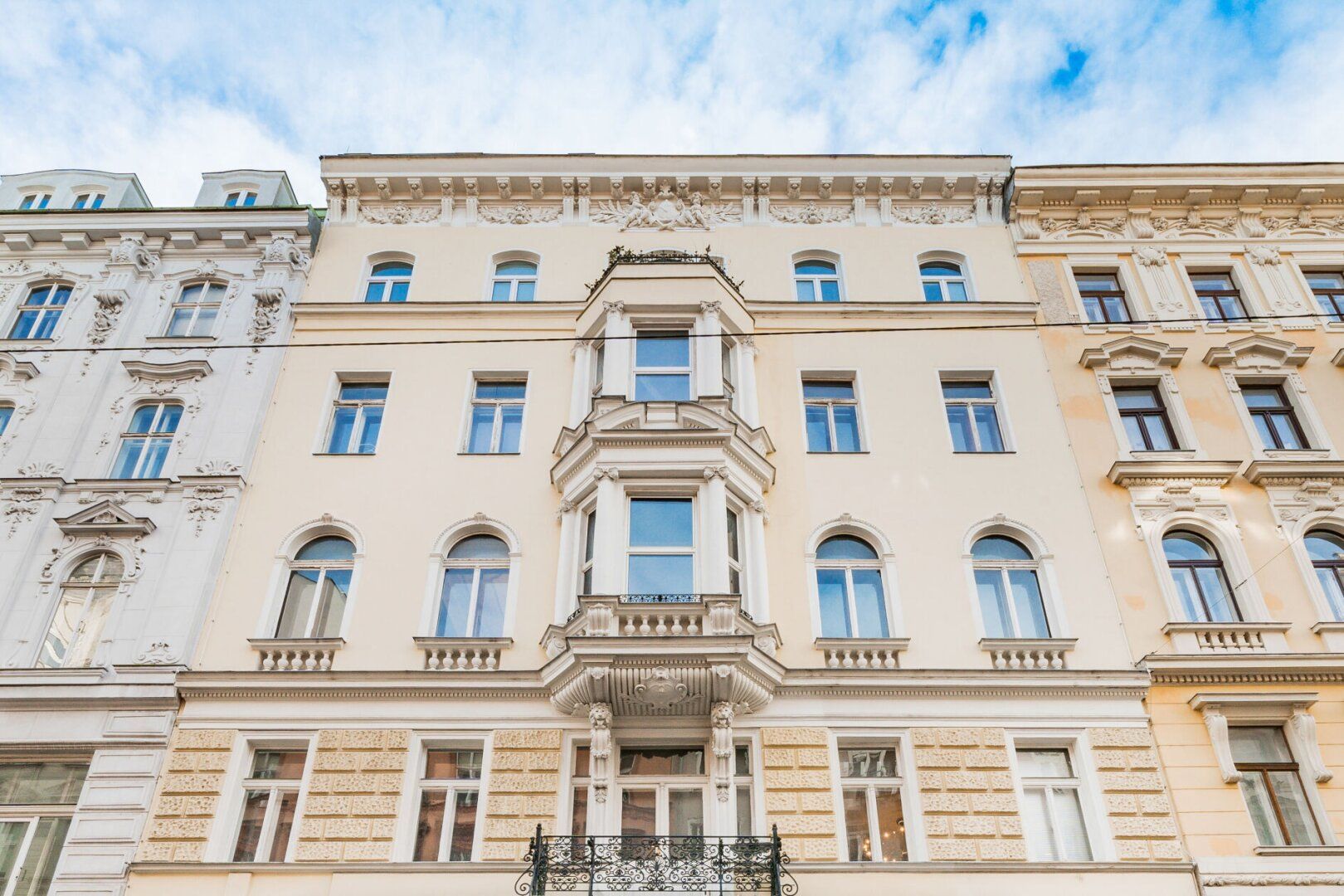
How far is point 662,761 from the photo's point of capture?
14.4 metres

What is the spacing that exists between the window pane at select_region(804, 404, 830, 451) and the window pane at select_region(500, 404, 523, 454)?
5493 millimetres

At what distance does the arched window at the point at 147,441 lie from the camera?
17.7m

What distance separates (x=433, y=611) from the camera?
51.7ft

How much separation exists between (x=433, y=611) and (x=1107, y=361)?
13.6 metres

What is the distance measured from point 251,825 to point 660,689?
628 cm

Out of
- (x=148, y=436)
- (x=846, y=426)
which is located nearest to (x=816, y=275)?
(x=846, y=426)

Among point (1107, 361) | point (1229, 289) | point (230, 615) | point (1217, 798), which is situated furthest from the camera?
point (1229, 289)

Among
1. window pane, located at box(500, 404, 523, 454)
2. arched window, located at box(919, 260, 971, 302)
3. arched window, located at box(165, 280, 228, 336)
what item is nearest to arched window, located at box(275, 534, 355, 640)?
window pane, located at box(500, 404, 523, 454)

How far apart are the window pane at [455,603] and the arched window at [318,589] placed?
1.57m

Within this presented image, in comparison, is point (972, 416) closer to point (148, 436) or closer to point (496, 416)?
point (496, 416)

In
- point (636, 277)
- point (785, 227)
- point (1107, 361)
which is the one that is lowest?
point (1107, 361)

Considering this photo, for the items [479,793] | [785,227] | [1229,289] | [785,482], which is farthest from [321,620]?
[1229,289]

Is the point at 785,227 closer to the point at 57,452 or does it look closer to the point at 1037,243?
the point at 1037,243

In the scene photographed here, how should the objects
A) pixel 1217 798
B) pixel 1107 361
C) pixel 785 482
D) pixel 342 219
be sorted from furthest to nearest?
1. pixel 342 219
2. pixel 1107 361
3. pixel 785 482
4. pixel 1217 798
